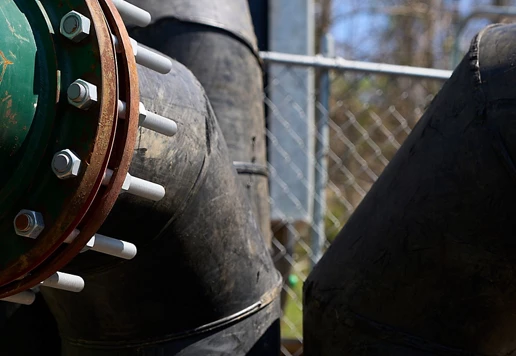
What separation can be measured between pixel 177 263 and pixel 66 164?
0.99 feet

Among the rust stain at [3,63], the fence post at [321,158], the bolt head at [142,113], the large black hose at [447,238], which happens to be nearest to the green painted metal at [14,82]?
the rust stain at [3,63]

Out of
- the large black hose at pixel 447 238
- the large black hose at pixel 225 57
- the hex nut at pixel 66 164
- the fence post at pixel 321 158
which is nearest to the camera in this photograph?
the hex nut at pixel 66 164

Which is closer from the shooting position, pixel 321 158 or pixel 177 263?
pixel 177 263

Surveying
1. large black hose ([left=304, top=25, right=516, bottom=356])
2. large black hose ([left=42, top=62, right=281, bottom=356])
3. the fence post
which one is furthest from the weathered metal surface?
the fence post

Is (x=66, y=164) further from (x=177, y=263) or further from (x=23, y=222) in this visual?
(x=177, y=263)

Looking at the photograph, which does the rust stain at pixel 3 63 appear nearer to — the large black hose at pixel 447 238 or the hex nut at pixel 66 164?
the hex nut at pixel 66 164

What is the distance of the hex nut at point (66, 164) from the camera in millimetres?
688

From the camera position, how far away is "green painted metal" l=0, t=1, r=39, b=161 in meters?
0.70

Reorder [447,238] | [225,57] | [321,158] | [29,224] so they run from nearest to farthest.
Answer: [29,224], [447,238], [225,57], [321,158]

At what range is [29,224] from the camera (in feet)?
2.26

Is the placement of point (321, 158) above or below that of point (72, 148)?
below

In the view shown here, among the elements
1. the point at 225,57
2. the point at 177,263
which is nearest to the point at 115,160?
the point at 177,263

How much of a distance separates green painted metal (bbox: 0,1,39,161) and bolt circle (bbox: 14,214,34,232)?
6 cm

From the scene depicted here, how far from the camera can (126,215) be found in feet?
2.89
